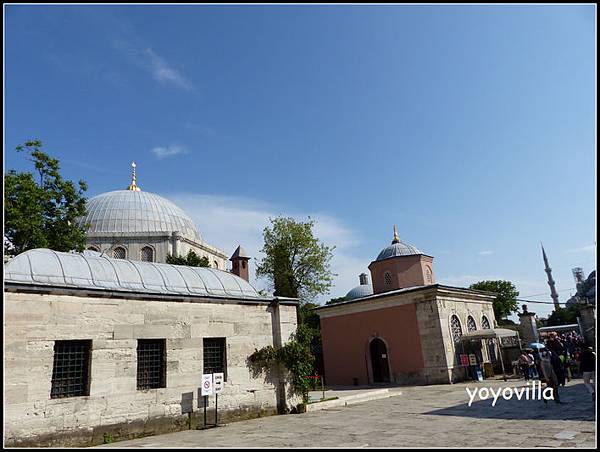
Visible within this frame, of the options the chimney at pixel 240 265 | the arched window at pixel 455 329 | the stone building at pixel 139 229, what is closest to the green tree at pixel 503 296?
the arched window at pixel 455 329

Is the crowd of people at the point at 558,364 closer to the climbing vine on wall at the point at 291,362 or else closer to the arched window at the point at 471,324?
the arched window at the point at 471,324

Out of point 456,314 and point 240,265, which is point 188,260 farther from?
point 456,314

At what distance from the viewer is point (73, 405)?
896 centimetres

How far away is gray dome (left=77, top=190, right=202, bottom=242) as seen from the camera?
3522cm

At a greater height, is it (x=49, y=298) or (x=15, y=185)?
(x=15, y=185)

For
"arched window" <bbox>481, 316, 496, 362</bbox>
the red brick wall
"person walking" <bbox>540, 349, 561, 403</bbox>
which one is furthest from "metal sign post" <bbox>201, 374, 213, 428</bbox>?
"arched window" <bbox>481, 316, 496, 362</bbox>

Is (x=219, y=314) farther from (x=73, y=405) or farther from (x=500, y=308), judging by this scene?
(x=500, y=308)

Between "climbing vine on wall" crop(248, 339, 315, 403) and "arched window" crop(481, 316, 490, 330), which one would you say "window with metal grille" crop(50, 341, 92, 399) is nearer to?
"climbing vine on wall" crop(248, 339, 315, 403)

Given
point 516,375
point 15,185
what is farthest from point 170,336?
point 516,375

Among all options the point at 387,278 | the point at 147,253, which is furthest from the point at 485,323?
the point at 147,253

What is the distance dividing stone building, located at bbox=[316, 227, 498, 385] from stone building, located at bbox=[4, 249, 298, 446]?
1026 cm

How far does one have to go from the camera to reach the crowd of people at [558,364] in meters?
10.6

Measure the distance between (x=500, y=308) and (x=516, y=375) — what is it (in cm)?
2391

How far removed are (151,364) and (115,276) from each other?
2429 millimetres
